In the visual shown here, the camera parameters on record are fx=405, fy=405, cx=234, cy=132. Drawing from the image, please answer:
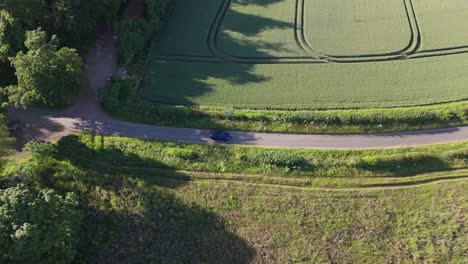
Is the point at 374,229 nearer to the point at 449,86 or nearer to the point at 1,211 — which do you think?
the point at 449,86

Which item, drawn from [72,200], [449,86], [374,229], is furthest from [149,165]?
[449,86]

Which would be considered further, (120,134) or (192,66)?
(192,66)

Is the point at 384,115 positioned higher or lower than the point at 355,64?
lower

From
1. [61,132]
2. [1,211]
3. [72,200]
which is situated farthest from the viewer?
[61,132]

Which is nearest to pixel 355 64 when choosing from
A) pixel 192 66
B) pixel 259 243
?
pixel 192 66

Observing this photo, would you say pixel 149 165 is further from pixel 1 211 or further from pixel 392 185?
pixel 392 185

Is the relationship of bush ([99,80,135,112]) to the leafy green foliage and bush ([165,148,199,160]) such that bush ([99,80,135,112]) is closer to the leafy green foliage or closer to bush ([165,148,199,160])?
the leafy green foliage

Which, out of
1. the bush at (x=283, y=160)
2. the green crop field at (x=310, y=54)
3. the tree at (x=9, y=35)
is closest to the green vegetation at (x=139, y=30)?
the green crop field at (x=310, y=54)

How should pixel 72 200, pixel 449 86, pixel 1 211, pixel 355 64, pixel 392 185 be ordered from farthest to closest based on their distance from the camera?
1. pixel 355 64
2. pixel 449 86
3. pixel 392 185
4. pixel 72 200
5. pixel 1 211

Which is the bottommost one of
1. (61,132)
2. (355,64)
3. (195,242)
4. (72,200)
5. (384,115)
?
(195,242)
